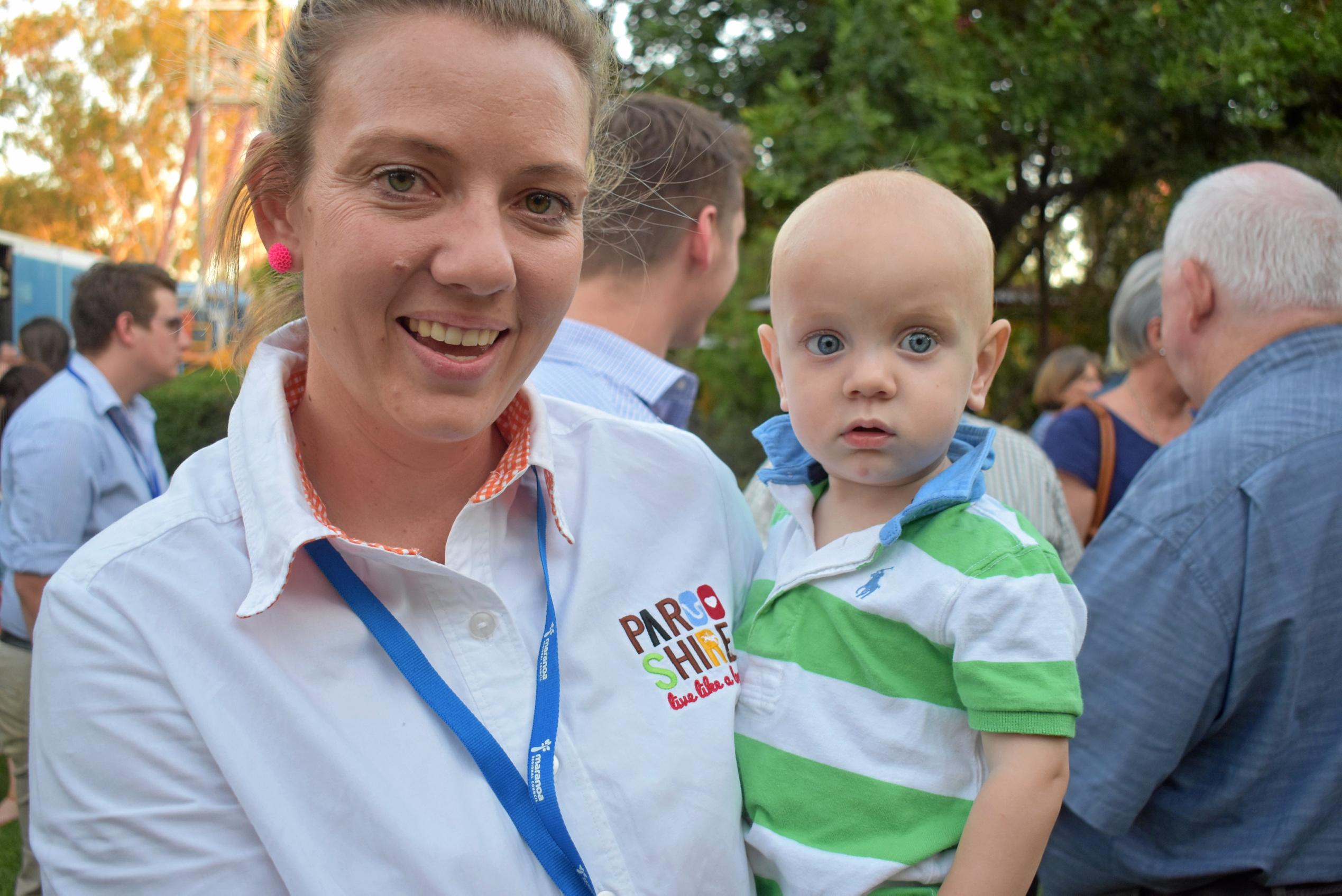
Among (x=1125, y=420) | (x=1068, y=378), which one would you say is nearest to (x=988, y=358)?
(x=1125, y=420)

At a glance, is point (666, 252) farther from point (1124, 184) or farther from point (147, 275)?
point (1124, 184)

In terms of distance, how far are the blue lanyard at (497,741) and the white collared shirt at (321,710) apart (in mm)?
20

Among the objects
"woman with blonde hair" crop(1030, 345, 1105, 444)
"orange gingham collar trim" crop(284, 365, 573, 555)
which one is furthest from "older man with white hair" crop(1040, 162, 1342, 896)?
"woman with blonde hair" crop(1030, 345, 1105, 444)

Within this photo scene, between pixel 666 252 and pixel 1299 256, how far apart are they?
166 cm

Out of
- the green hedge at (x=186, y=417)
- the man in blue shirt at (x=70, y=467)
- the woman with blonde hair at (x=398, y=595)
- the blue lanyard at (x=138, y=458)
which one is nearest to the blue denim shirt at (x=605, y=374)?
the woman with blonde hair at (x=398, y=595)

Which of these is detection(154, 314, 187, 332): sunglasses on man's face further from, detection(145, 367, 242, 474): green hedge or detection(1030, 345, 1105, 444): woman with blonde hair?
detection(145, 367, 242, 474): green hedge

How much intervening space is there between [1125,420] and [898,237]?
3.18 metres

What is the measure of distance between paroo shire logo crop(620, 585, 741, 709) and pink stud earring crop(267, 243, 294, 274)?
79cm

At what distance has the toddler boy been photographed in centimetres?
157

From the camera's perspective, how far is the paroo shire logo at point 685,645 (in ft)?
5.73

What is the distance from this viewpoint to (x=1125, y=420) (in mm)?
4496

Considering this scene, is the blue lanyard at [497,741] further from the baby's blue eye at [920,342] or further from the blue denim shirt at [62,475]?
the blue denim shirt at [62,475]

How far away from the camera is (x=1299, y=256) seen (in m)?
2.61

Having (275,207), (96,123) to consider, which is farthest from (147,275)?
(96,123)
